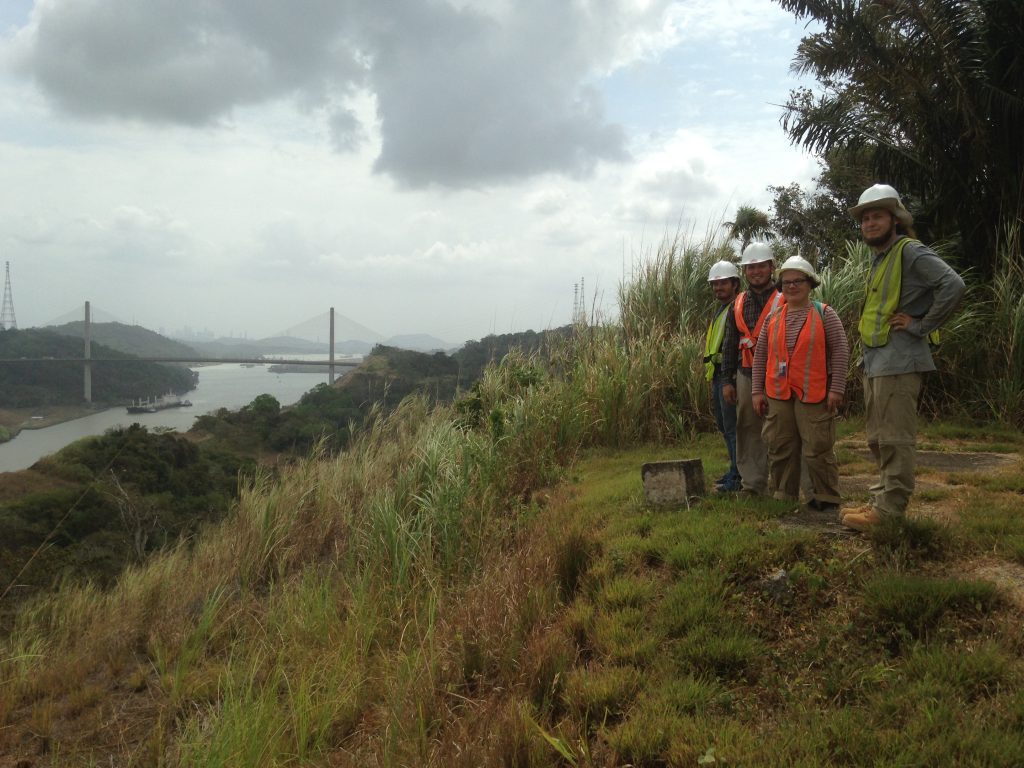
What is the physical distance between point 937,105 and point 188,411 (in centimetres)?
3577

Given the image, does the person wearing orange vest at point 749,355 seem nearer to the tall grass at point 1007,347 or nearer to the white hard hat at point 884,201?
the white hard hat at point 884,201

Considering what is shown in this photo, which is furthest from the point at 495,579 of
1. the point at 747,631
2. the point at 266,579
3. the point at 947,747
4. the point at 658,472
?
the point at 266,579

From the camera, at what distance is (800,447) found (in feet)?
14.7

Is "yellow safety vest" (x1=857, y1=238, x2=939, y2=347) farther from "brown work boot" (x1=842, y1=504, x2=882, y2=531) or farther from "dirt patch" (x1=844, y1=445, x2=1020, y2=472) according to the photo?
"dirt patch" (x1=844, y1=445, x2=1020, y2=472)

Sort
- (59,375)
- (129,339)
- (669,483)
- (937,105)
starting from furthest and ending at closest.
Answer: (129,339) → (59,375) → (937,105) → (669,483)

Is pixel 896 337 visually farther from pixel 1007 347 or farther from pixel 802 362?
pixel 1007 347

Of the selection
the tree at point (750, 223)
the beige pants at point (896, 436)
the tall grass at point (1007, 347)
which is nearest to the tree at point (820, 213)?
the tree at point (750, 223)

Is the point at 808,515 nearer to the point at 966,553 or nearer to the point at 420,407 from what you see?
the point at 966,553

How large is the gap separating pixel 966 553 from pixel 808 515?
963 millimetres

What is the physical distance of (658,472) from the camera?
15.8 feet

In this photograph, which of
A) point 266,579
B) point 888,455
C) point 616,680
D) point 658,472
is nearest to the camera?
point 616,680

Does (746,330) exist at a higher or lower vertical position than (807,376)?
higher

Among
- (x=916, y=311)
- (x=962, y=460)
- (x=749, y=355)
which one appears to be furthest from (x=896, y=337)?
(x=962, y=460)

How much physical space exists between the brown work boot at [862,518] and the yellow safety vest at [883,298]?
89cm
